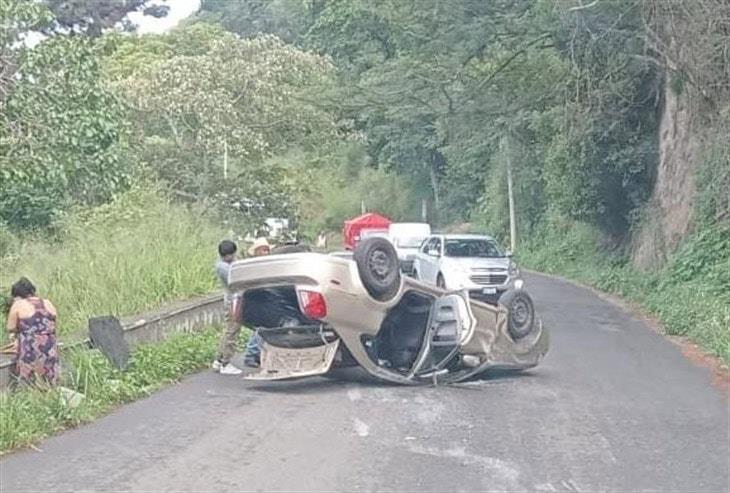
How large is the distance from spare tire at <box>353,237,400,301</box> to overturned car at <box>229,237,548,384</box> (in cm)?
1

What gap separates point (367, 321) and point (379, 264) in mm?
695

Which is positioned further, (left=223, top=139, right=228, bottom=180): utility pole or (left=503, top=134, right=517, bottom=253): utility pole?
(left=503, top=134, right=517, bottom=253): utility pole

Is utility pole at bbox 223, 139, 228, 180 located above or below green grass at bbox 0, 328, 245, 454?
above

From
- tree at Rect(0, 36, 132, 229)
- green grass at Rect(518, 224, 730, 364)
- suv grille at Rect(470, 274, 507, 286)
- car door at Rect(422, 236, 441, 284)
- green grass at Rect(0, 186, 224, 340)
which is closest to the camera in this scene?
tree at Rect(0, 36, 132, 229)

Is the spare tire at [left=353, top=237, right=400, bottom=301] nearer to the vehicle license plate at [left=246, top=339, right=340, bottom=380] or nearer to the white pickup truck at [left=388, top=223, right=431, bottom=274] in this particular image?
the vehicle license plate at [left=246, top=339, right=340, bottom=380]

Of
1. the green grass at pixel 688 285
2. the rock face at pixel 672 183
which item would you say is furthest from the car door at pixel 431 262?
the rock face at pixel 672 183

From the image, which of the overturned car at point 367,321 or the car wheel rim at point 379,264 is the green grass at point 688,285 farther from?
the car wheel rim at point 379,264

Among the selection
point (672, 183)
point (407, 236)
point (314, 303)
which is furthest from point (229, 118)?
point (314, 303)

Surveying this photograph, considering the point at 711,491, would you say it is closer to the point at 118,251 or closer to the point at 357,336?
the point at 357,336

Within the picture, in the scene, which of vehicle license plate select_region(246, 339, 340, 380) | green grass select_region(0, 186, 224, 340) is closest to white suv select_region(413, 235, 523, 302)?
green grass select_region(0, 186, 224, 340)

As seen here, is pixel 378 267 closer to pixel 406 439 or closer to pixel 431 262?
pixel 406 439

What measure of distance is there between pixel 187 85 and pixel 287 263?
72.0 feet

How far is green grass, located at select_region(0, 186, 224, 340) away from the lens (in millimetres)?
19109

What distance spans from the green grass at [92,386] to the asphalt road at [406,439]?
24 centimetres
